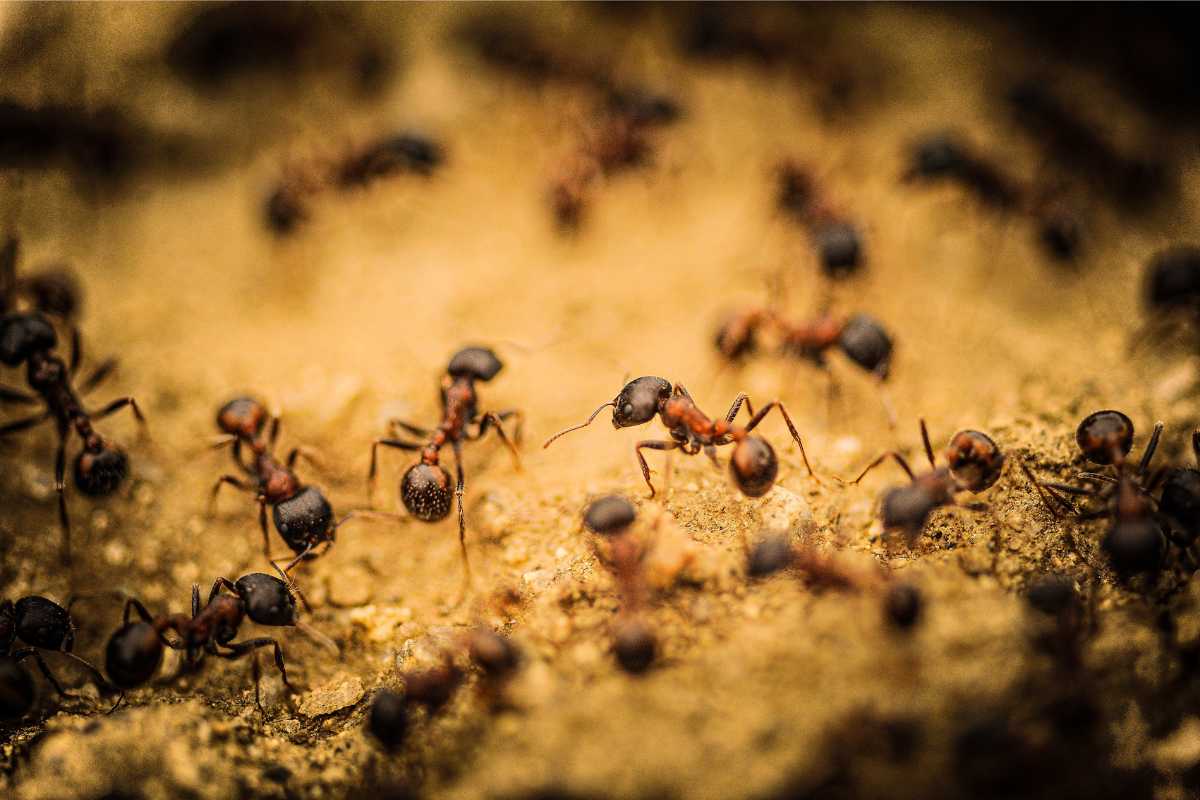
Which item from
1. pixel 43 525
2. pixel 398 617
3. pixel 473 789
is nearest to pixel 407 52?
pixel 43 525

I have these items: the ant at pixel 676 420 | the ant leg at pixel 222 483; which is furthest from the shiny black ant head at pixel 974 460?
the ant leg at pixel 222 483

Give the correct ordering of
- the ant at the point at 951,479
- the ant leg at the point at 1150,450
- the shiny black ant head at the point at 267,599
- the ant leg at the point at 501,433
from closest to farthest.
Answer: the ant at the point at 951,479
the shiny black ant head at the point at 267,599
the ant leg at the point at 1150,450
the ant leg at the point at 501,433

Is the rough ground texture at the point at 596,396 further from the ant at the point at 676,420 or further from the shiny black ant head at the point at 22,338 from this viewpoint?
the shiny black ant head at the point at 22,338

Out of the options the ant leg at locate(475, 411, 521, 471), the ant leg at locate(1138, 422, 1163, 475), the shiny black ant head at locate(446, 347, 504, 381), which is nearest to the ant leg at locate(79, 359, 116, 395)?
the shiny black ant head at locate(446, 347, 504, 381)

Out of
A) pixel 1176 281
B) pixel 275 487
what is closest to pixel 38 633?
pixel 275 487

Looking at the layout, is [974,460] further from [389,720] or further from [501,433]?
[389,720]

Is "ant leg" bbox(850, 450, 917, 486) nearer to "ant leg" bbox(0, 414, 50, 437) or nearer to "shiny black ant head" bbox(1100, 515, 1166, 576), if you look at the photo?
"shiny black ant head" bbox(1100, 515, 1166, 576)

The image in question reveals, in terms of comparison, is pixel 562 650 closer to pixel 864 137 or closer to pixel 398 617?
pixel 398 617
